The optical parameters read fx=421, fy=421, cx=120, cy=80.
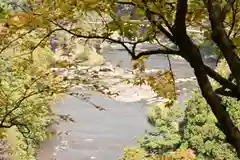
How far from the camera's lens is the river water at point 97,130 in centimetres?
1184

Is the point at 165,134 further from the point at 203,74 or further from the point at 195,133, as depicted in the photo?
the point at 203,74

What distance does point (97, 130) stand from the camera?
13.2 m

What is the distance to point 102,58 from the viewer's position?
20359 millimetres

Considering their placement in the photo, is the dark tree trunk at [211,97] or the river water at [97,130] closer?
the dark tree trunk at [211,97]

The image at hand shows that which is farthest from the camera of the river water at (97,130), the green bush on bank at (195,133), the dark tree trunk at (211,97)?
the river water at (97,130)

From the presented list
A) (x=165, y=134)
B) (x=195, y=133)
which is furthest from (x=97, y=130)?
(x=195, y=133)

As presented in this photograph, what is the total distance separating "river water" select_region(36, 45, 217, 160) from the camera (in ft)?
38.9

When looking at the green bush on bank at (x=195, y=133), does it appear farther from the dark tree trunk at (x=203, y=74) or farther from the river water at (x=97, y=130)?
the dark tree trunk at (x=203, y=74)

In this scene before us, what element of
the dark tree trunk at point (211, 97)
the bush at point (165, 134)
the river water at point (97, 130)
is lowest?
the river water at point (97, 130)

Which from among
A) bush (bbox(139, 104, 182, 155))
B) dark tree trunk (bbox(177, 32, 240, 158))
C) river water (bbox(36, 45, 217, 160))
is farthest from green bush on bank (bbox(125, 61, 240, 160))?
dark tree trunk (bbox(177, 32, 240, 158))

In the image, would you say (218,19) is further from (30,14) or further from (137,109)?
(137,109)

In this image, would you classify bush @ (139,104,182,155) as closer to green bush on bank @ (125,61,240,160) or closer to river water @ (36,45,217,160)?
green bush on bank @ (125,61,240,160)

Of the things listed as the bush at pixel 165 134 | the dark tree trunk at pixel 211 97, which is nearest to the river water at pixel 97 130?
the bush at pixel 165 134

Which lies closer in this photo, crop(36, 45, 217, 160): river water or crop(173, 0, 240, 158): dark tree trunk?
crop(173, 0, 240, 158): dark tree trunk
